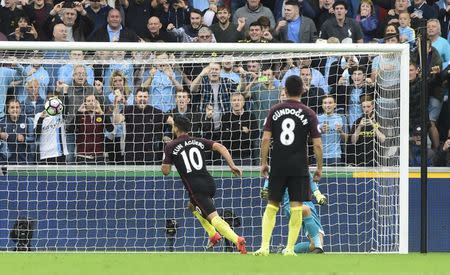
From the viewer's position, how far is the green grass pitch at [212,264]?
37.0ft

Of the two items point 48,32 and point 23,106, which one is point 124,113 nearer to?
point 23,106

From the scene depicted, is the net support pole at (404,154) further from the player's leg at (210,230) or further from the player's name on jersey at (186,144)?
the player's name on jersey at (186,144)

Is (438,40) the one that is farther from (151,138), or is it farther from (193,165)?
(193,165)

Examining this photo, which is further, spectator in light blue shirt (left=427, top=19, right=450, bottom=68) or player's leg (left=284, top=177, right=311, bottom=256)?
spectator in light blue shirt (left=427, top=19, right=450, bottom=68)

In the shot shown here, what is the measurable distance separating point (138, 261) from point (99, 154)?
4.43 m

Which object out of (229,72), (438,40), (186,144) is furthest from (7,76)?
(438,40)

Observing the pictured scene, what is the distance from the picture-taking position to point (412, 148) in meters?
17.2

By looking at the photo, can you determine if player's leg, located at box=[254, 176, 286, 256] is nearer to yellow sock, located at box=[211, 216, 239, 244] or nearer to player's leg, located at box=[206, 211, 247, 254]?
player's leg, located at box=[206, 211, 247, 254]

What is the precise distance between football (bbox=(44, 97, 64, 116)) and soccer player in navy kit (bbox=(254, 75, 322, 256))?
409cm

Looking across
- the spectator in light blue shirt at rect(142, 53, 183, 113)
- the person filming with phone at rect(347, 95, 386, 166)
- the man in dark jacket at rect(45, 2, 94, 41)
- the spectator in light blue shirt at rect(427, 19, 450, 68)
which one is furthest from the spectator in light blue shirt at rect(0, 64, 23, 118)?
the spectator in light blue shirt at rect(427, 19, 450, 68)

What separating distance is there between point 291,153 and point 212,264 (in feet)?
5.50

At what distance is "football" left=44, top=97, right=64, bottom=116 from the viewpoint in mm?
16391

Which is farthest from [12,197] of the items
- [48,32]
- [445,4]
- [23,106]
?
[445,4]

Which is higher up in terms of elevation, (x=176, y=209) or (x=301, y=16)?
(x=301, y=16)
